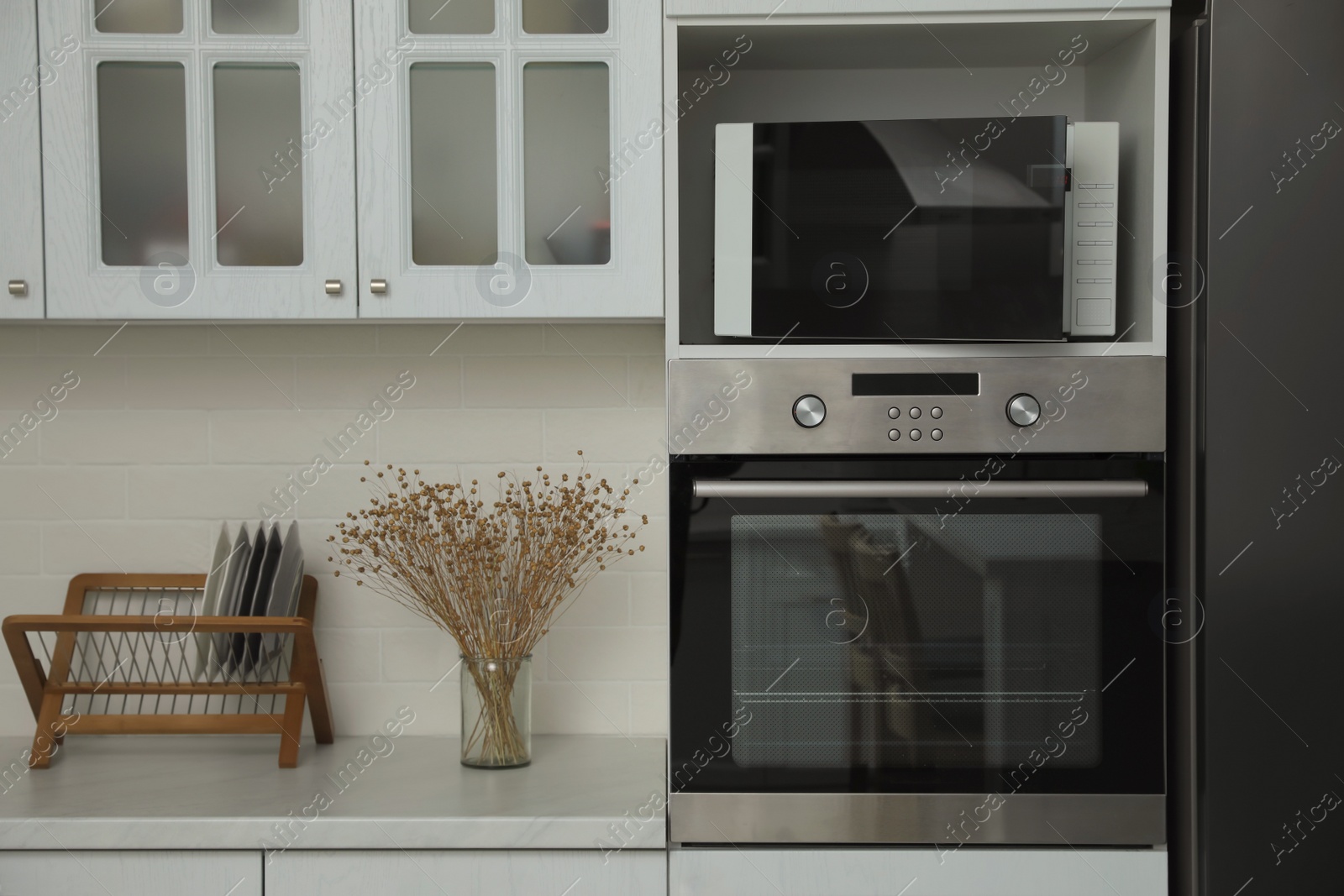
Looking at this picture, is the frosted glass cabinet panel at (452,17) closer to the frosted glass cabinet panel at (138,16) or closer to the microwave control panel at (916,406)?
the frosted glass cabinet panel at (138,16)

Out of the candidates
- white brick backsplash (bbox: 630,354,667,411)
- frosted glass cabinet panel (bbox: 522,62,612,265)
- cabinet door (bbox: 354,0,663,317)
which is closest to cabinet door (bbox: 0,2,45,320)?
cabinet door (bbox: 354,0,663,317)

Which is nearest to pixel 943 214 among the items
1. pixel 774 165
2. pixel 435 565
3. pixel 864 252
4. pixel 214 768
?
pixel 864 252

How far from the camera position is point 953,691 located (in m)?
1.35

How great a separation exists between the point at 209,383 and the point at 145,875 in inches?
31.1

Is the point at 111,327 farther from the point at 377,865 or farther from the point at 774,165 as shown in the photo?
the point at 774,165

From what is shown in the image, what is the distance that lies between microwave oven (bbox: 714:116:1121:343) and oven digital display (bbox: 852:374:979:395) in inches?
2.0

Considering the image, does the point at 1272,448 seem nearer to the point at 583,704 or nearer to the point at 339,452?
the point at 583,704

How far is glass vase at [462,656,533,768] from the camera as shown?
152 centimetres

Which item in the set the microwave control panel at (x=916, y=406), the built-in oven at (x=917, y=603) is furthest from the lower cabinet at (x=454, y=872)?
the microwave control panel at (x=916, y=406)

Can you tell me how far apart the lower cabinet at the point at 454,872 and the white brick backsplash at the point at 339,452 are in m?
0.43

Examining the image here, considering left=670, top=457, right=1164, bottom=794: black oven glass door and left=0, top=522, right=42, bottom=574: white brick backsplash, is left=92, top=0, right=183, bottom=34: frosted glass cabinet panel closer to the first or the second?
left=0, top=522, right=42, bottom=574: white brick backsplash

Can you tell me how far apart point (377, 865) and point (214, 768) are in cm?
37

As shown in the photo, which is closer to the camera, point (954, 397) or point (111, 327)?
point (954, 397)

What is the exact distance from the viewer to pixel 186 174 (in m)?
1.45
